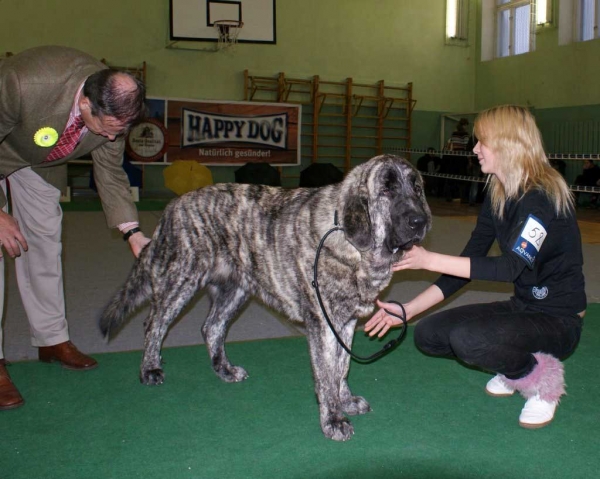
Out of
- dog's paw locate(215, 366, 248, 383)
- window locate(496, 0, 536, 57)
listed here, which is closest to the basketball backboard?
window locate(496, 0, 536, 57)

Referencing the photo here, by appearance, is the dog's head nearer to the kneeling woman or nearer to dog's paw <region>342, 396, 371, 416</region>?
the kneeling woman

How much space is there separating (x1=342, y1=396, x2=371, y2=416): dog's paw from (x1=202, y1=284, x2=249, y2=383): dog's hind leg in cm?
69

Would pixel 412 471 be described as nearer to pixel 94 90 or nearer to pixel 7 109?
pixel 94 90

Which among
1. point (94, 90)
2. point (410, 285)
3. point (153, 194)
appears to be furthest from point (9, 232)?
Answer: point (153, 194)

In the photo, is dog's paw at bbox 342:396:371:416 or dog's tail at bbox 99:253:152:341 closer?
dog's paw at bbox 342:396:371:416

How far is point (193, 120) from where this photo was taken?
47.5 ft

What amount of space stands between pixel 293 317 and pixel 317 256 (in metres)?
0.44

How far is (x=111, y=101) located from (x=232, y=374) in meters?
1.52

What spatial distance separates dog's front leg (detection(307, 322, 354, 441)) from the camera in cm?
257

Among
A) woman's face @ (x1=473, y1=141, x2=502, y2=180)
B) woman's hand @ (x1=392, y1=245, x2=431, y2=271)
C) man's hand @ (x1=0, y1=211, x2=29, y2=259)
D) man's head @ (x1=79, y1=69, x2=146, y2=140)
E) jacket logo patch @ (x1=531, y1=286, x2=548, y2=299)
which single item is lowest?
jacket logo patch @ (x1=531, y1=286, x2=548, y2=299)

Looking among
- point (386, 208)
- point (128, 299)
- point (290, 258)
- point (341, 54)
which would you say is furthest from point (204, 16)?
point (386, 208)

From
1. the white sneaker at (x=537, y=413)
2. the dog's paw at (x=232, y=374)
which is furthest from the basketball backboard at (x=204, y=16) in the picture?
the white sneaker at (x=537, y=413)

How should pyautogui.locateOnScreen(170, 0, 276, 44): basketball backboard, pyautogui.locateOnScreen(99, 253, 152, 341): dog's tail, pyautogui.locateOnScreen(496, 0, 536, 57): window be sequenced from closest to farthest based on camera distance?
pyautogui.locateOnScreen(99, 253, 152, 341): dog's tail → pyautogui.locateOnScreen(170, 0, 276, 44): basketball backboard → pyautogui.locateOnScreen(496, 0, 536, 57): window

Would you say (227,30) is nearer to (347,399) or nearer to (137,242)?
(137,242)
